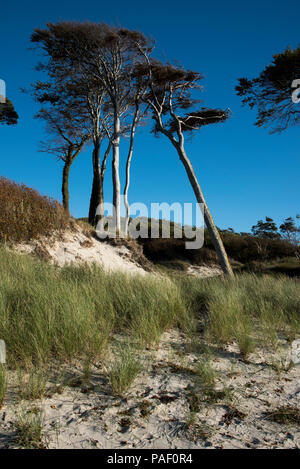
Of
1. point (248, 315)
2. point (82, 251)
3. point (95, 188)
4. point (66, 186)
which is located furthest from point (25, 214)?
point (66, 186)

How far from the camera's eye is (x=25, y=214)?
1065 cm

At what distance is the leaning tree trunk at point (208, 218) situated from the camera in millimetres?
13094

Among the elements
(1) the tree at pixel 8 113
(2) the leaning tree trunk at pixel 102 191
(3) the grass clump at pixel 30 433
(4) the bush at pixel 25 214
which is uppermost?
(1) the tree at pixel 8 113

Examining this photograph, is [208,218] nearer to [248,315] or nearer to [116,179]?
[116,179]

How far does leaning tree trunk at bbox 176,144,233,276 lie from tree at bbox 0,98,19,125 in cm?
1700

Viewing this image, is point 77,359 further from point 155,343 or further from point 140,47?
point 140,47

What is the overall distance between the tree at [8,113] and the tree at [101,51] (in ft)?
26.5

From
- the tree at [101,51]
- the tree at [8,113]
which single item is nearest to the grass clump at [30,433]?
the tree at [101,51]

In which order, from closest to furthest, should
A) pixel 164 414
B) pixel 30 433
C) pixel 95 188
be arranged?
pixel 30 433 < pixel 164 414 < pixel 95 188

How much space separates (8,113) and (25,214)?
60.3ft

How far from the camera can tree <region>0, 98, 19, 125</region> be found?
78.8 ft

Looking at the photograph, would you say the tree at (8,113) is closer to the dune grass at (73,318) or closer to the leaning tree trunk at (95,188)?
the leaning tree trunk at (95,188)

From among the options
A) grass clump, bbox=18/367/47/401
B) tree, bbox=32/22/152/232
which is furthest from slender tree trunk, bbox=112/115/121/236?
grass clump, bbox=18/367/47/401

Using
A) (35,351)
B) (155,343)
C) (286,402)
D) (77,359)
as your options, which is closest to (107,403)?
(77,359)
